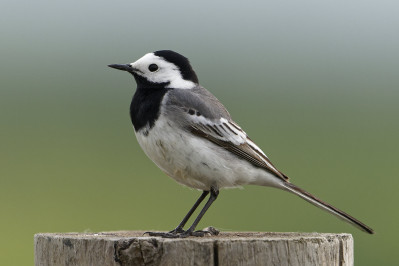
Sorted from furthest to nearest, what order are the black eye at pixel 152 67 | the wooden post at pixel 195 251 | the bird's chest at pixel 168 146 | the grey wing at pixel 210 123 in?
the black eye at pixel 152 67 < the grey wing at pixel 210 123 < the bird's chest at pixel 168 146 < the wooden post at pixel 195 251

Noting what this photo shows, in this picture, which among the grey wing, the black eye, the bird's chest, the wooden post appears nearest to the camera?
the wooden post

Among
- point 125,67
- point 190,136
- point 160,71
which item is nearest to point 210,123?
point 190,136

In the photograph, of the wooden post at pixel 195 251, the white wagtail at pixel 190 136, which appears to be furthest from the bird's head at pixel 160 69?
the wooden post at pixel 195 251

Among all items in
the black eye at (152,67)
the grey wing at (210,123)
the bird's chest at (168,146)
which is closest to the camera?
the bird's chest at (168,146)

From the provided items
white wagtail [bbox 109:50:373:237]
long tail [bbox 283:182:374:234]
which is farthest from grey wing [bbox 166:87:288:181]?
long tail [bbox 283:182:374:234]

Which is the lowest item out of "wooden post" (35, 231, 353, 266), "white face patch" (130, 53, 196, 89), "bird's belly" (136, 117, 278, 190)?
"wooden post" (35, 231, 353, 266)

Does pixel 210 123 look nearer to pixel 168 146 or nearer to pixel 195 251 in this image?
pixel 168 146

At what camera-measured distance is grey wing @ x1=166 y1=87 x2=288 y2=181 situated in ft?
20.2

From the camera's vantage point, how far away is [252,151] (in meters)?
6.40

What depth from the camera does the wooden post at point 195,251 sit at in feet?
14.9

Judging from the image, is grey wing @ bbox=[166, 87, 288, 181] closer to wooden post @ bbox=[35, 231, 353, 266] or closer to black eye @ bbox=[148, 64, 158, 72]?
black eye @ bbox=[148, 64, 158, 72]

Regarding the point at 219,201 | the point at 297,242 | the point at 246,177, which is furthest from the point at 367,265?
the point at 297,242

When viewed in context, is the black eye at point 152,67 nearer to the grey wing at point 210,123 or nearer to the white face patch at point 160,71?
the white face patch at point 160,71

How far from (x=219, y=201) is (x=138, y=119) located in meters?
4.98
